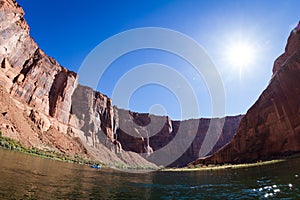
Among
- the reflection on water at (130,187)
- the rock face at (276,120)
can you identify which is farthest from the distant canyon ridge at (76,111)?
the reflection on water at (130,187)

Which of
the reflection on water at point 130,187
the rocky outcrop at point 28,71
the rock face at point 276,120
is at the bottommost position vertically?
the reflection on water at point 130,187

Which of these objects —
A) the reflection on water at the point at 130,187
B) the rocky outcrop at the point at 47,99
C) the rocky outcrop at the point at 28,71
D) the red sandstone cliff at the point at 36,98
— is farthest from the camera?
the rocky outcrop at the point at 28,71

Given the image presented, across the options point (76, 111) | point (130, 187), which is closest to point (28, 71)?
point (76, 111)

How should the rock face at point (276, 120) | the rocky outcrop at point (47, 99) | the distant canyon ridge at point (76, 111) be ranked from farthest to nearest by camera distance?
the rocky outcrop at point (47, 99) → the distant canyon ridge at point (76, 111) → the rock face at point (276, 120)

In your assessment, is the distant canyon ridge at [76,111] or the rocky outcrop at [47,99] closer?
the distant canyon ridge at [76,111]

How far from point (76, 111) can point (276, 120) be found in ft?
421

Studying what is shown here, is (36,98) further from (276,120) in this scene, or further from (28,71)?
(276,120)

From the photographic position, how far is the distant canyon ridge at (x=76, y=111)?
189ft

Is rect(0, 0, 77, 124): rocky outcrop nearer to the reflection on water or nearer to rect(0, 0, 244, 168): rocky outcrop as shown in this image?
rect(0, 0, 244, 168): rocky outcrop

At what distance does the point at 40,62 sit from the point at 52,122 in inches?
1423

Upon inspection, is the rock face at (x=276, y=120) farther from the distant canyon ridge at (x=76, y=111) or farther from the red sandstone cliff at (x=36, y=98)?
the red sandstone cliff at (x=36, y=98)

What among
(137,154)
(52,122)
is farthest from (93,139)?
(137,154)

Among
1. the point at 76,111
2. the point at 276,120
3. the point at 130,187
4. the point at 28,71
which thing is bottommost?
the point at 130,187

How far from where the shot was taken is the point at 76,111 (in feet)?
491
